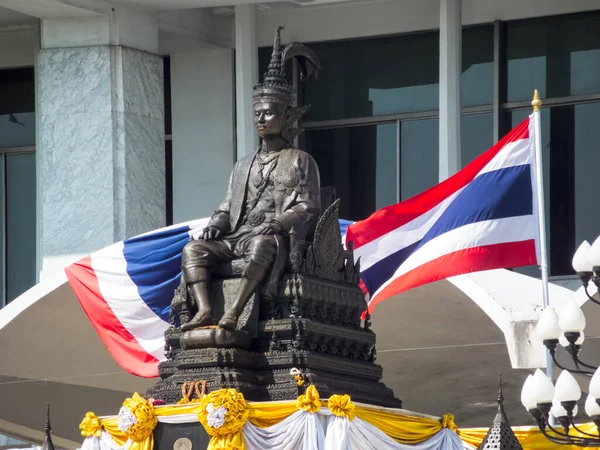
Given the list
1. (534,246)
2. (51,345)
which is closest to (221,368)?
(534,246)

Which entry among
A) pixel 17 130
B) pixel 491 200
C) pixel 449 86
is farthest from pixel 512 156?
pixel 17 130

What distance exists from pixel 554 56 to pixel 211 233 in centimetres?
1263

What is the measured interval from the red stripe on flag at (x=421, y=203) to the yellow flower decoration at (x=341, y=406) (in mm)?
4787

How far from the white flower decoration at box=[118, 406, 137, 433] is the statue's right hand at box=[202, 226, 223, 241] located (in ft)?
5.33

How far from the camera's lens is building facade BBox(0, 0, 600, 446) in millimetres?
25078

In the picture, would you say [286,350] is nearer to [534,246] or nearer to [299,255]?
[299,255]

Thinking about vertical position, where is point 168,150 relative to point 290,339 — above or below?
above

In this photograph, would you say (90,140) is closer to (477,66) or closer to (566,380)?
(477,66)

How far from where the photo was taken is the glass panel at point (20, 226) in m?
29.7

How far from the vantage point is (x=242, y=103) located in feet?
88.7

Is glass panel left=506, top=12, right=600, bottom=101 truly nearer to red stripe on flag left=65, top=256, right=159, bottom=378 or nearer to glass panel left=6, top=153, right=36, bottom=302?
red stripe on flag left=65, top=256, right=159, bottom=378

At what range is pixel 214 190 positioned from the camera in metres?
28.6

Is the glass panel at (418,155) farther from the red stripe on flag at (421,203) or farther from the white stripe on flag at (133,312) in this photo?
the red stripe on flag at (421,203)

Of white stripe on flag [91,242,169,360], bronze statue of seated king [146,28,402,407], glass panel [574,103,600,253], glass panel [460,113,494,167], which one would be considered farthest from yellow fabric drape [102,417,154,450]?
glass panel [460,113,494,167]
